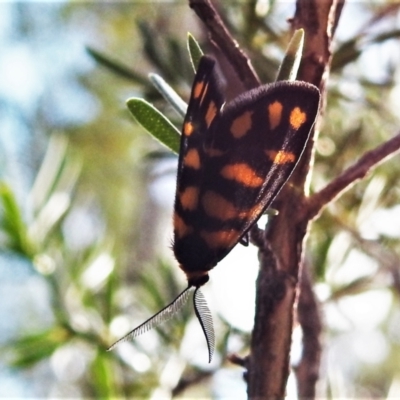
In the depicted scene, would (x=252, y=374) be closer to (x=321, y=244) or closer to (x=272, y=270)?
(x=272, y=270)

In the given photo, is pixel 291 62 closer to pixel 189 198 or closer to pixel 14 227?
pixel 189 198

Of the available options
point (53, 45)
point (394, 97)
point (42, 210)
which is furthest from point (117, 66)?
point (53, 45)

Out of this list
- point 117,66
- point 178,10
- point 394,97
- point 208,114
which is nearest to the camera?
point 208,114

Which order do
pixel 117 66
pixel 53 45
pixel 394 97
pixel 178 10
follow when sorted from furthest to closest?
1. pixel 53 45
2. pixel 178 10
3. pixel 394 97
4. pixel 117 66

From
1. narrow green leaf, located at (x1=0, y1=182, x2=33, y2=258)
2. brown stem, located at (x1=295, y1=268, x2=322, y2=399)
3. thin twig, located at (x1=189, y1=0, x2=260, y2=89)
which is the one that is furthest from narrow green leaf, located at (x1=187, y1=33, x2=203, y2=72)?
narrow green leaf, located at (x1=0, y1=182, x2=33, y2=258)

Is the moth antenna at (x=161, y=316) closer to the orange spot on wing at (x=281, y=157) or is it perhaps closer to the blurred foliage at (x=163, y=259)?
the orange spot on wing at (x=281, y=157)

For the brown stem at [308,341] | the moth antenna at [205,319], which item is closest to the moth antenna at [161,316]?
the moth antenna at [205,319]

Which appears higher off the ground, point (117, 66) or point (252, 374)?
point (117, 66)
